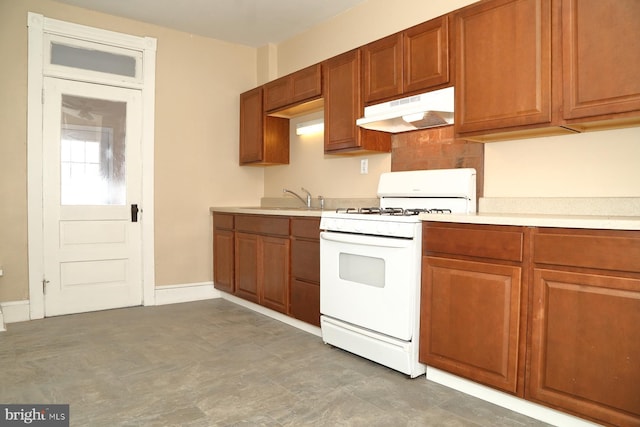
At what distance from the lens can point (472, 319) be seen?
2.23 m

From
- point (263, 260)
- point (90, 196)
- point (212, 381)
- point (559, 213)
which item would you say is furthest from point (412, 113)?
point (90, 196)

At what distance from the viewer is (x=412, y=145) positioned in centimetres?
326

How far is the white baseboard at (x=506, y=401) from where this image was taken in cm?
196

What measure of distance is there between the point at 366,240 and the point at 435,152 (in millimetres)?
892

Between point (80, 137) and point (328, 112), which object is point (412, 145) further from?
point (80, 137)

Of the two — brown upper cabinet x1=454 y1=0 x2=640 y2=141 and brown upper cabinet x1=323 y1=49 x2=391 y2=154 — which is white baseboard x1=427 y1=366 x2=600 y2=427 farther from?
brown upper cabinet x1=323 y1=49 x2=391 y2=154

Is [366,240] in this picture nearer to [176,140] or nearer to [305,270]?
[305,270]

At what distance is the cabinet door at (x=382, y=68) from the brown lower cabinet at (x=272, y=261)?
1.00 meters

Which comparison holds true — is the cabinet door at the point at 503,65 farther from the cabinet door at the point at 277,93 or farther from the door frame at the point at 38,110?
the door frame at the point at 38,110

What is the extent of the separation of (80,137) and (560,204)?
377 cm

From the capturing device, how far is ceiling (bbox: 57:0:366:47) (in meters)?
3.77

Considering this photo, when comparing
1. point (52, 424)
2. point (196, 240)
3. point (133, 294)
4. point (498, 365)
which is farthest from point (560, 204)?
point (133, 294)

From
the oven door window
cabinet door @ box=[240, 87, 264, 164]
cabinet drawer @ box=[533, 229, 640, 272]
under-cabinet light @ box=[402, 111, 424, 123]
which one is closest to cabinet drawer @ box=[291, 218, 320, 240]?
the oven door window

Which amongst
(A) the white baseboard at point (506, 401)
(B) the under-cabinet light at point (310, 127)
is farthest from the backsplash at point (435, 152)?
(A) the white baseboard at point (506, 401)
